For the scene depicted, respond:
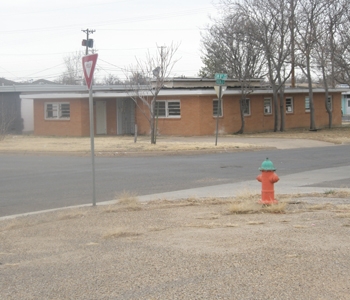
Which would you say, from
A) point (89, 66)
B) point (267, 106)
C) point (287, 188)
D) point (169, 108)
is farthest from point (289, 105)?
point (89, 66)

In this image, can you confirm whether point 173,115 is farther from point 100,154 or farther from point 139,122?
point 100,154

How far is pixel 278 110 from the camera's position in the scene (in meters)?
40.5

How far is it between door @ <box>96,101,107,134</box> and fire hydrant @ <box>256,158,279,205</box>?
2967cm

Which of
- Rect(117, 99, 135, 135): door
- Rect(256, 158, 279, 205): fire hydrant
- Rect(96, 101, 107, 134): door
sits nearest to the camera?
Rect(256, 158, 279, 205): fire hydrant

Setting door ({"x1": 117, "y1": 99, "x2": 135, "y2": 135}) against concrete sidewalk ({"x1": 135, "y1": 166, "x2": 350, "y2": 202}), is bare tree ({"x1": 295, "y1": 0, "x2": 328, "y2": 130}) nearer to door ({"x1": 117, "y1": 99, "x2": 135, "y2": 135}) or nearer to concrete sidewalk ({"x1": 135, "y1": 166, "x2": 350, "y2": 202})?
door ({"x1": 117, "y1": 99, "x2": 135, "y2": 135})

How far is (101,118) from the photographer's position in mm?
38562

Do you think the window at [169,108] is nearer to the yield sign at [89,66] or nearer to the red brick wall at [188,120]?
the red brick wall at [188,120]

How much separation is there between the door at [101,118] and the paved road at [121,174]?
1491 centimetres

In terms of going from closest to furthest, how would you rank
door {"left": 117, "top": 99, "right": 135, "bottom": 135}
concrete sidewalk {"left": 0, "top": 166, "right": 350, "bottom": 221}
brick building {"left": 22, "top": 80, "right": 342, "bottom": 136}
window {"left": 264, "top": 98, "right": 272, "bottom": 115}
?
concrete sidewalk {"left": 0, "top": 166, "right": 350, "bottom": 221}, brick building {"left": 22, "top": 80, "right": 342, "bottom": 136}, door {"left": 117, "top": 99, "right": 135, "bottom": 135}, window {"left": 264, "top": 98, "right": 272, "bottom": 115}

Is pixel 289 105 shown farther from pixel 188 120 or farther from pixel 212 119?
pixel 188 120

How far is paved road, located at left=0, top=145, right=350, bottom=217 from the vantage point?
12648mm

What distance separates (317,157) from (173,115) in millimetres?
16008

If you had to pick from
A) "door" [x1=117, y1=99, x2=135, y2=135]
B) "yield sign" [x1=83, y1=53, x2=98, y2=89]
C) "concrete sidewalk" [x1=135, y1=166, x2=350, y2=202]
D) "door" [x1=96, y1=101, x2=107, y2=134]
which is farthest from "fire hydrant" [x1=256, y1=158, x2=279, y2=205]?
"door" [x1=96, y1=101, x2=107, y2=134]

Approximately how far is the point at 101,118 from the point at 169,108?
18.1ft
